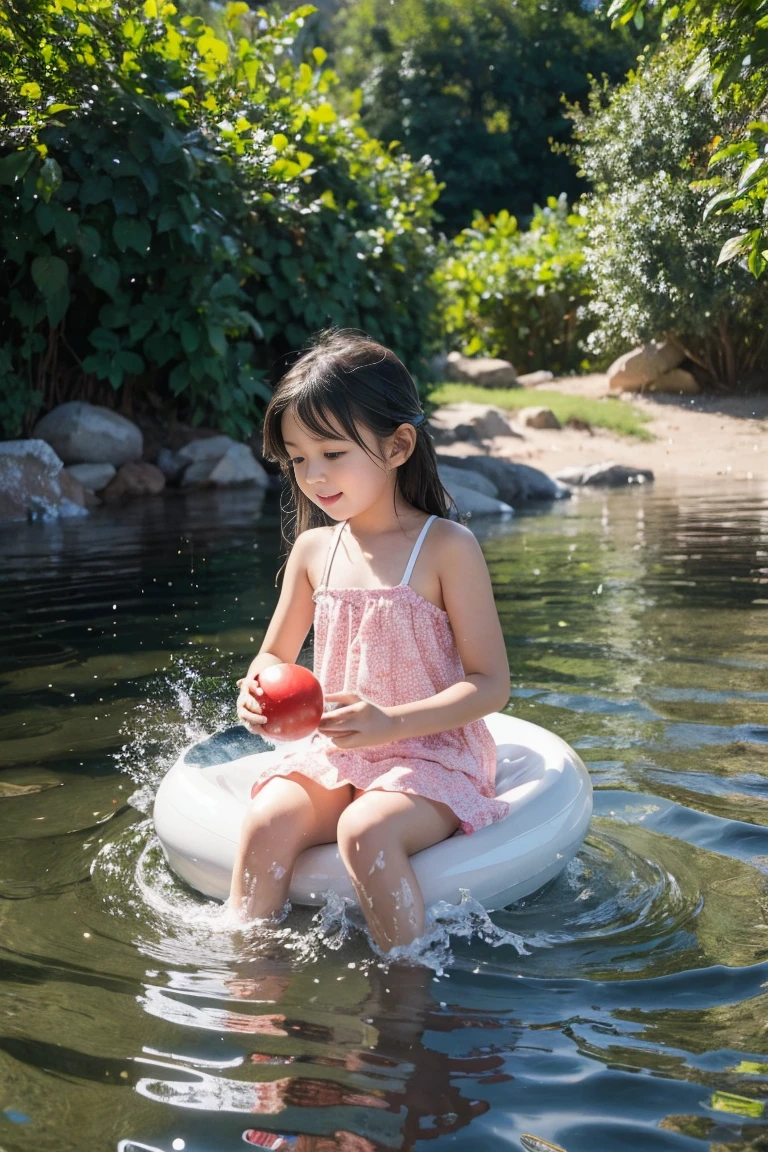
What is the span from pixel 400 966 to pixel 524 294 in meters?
18.6

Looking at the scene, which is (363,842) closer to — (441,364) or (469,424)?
(469,424)

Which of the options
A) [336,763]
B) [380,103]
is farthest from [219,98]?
[380,103]

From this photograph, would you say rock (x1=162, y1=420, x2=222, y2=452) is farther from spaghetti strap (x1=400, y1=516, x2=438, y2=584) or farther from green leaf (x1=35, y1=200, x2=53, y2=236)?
spaghetti strap (x1=400, y1=516, x2=438, y2=584)

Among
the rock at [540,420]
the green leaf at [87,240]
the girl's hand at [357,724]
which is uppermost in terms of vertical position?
the green leaf at [87,240]

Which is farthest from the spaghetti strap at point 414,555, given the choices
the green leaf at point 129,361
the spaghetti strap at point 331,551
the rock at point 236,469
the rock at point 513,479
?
the rock at point 513,479

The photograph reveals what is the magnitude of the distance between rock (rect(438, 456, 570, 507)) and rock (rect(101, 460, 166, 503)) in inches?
109

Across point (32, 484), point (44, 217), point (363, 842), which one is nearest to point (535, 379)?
point (32, 484)

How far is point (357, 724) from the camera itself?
102 inches

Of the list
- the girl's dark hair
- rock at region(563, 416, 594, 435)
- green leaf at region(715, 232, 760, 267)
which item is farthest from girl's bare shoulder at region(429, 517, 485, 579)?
rock at region(563, 416, 594, 435)

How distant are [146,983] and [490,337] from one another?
63.2 ft

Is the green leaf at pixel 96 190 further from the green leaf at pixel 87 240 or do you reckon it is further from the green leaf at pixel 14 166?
the green leaf at pixel 14 166

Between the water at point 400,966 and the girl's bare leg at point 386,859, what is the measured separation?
0.27ft

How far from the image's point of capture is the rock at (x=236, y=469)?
11578 millimetres

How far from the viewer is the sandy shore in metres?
14.5
